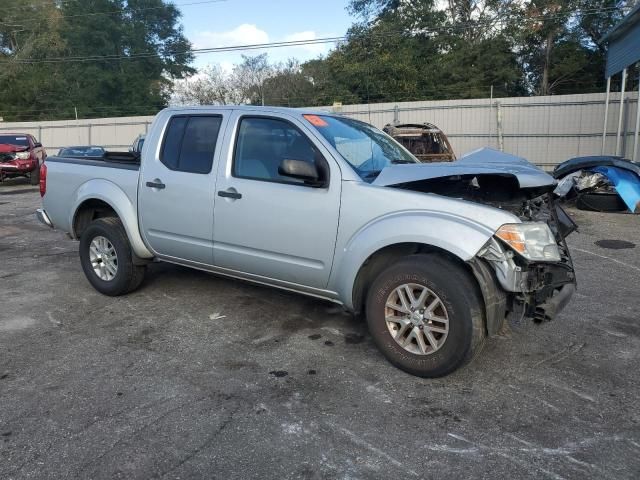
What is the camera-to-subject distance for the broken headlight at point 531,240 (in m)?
3.50

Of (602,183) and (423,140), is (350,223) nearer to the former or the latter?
(602,183)

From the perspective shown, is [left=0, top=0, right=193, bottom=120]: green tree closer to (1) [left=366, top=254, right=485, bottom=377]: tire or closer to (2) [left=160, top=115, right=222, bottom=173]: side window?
(2) [left=160, top=115, right=222, bottom=173]: side window

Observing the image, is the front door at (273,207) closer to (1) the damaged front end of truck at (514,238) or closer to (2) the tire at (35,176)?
(1) the damaged front end of truck at (514,238)

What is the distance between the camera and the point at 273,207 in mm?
4316

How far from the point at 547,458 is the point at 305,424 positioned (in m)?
1.32

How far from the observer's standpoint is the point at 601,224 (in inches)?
405

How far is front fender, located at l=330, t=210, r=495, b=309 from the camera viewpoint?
138 inches

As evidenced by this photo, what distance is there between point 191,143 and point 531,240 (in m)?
3.04

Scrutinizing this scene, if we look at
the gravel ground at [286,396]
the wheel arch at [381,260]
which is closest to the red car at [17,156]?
the gravel ground at [286,396]

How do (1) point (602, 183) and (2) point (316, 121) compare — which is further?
(1) point (602, 183)

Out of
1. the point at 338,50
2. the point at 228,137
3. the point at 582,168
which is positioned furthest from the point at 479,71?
the point at 228,137

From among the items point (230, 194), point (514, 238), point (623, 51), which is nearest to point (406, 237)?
point (514, 238)

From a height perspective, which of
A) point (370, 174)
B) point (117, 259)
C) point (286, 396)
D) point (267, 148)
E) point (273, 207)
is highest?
point (267, 148)

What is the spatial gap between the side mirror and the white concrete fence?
16924 mm
